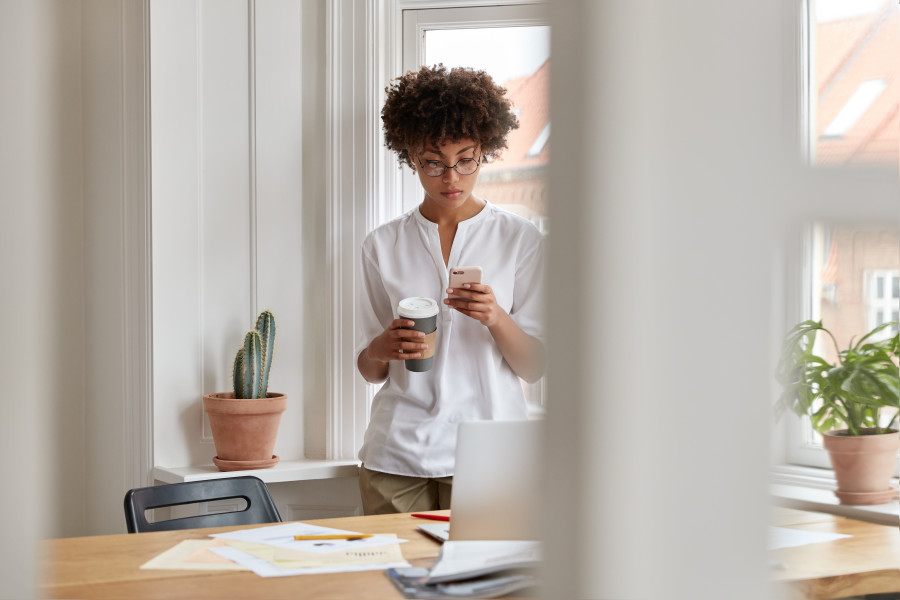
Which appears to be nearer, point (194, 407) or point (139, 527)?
point (139, 527)

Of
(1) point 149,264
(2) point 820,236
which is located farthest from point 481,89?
(2) point 820,236

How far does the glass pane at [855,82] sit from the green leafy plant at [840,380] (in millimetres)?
72

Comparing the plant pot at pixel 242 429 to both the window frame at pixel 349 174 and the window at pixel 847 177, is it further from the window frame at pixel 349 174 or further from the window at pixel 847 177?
the window at pixel 847 177

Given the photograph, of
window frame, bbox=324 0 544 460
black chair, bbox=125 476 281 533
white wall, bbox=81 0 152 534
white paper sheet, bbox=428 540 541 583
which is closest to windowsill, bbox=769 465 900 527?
white paper sheet, bbox=428 540 541 583

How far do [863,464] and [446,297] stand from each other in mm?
2184

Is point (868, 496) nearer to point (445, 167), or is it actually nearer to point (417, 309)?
point (417, 309)

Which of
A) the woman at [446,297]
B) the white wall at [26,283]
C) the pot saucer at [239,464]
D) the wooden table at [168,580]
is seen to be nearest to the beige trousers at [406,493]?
the woman at [446,297]

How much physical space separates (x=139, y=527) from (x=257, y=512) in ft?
0.95

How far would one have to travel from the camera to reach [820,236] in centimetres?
32

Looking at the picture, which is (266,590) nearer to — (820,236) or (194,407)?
(820,236)

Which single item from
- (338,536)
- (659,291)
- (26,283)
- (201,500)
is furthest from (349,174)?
(659,291)

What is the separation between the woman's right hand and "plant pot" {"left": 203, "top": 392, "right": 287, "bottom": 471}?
489 millimetres

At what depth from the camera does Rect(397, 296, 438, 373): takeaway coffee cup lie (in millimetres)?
2254

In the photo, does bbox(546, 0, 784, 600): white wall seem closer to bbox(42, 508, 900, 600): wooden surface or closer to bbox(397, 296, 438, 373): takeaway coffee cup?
bbox(42, 508, 900, 600): wooden surface
